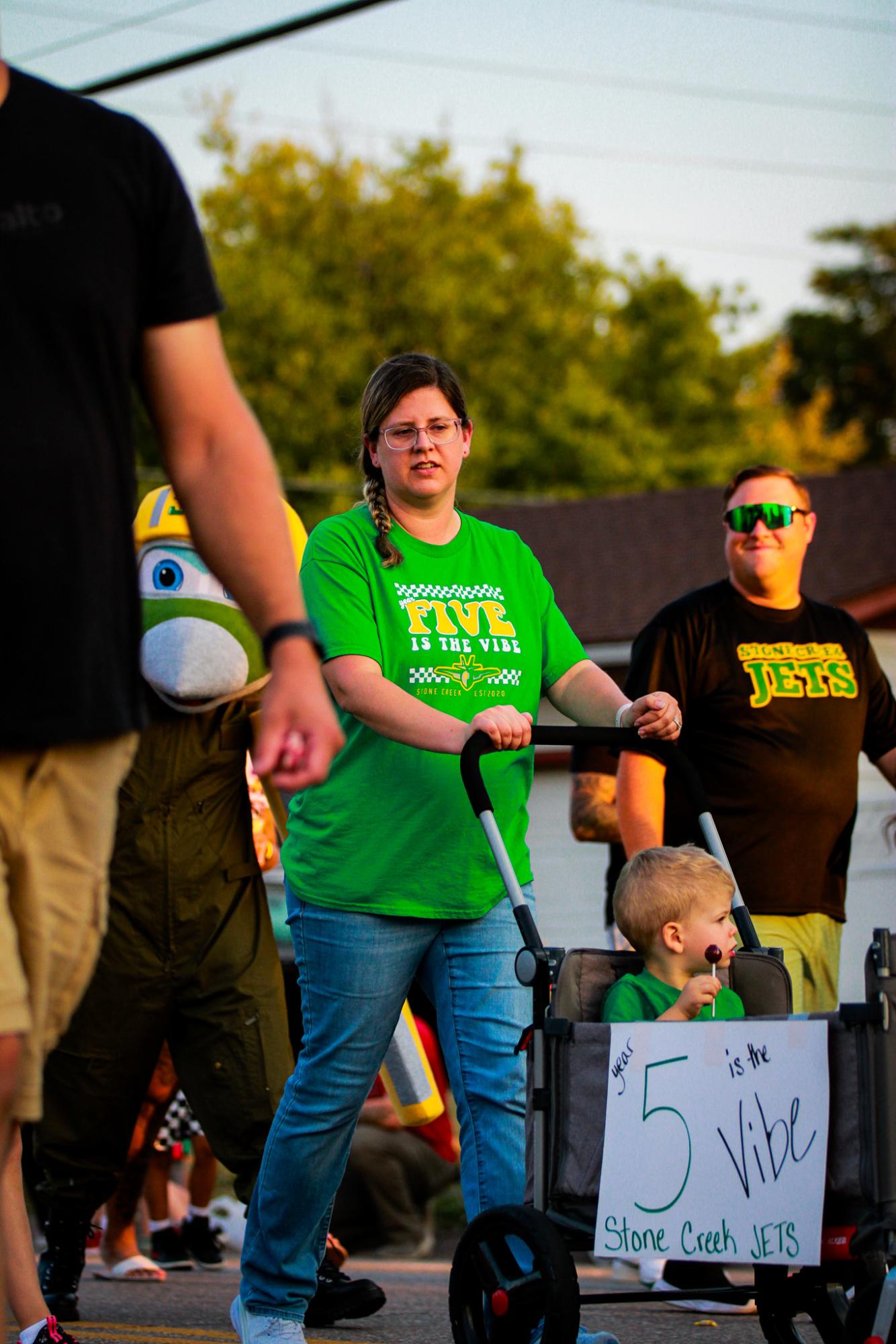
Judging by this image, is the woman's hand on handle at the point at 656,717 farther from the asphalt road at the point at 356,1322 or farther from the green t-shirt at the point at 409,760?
the asphalt road at the point at 356,1322

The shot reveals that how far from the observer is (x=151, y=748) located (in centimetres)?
509

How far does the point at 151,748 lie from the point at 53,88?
279 centimetres

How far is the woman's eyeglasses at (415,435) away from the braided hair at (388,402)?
0.19ft

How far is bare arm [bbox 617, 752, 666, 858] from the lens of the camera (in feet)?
17.0

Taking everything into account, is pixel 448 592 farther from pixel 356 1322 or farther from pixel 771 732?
pixel 356 1322

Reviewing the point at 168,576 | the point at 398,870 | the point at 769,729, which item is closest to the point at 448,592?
the point at 398,870

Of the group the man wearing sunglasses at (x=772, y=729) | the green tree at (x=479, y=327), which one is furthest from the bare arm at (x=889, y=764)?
the green tree at (x=479, y=327)

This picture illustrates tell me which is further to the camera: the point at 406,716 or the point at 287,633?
the point at 406,716

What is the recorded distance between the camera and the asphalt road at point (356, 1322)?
189 inches

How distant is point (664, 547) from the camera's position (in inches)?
750

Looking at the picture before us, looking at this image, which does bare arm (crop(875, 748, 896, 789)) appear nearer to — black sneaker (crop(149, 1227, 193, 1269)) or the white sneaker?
the white sneaker

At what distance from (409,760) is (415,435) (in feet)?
2.52

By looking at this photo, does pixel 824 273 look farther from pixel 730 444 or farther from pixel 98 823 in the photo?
pixel 98 823

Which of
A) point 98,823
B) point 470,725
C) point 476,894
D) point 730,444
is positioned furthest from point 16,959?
point 730,444
